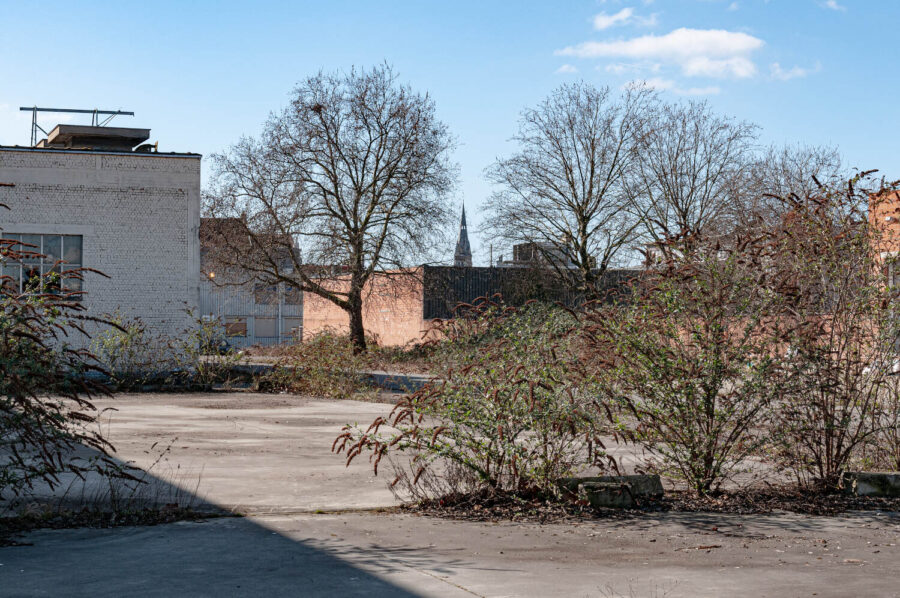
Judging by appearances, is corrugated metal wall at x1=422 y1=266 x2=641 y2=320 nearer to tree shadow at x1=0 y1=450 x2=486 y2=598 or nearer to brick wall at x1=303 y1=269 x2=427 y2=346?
brick wall at x1=303 y1=269 x2=427 y2=346

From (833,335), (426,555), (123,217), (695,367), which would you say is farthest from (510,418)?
(123,217)

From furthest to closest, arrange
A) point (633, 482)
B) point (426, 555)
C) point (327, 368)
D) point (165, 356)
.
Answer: point (165, 356), point (327, 368), point (633, 482), point (426, 555)

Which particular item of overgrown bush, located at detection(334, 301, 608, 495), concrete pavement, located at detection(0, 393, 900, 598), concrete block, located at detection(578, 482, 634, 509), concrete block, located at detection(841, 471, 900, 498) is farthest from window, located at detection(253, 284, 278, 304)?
concrete block, located at detection(841, 471, 900, 498)

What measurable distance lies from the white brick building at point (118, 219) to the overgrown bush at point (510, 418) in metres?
18.6

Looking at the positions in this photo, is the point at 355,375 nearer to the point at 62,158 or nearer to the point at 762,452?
the point at 62,158

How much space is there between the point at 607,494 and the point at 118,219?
2051cm

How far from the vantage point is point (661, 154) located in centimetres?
3753

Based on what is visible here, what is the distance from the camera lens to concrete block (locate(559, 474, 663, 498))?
8102mm

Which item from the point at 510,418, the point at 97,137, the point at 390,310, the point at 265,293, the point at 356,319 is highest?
the point at 97,137

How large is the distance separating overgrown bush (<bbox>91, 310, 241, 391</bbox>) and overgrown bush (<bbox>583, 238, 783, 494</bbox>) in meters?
17.0

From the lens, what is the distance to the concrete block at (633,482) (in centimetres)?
810

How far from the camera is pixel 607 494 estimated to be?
26.6 feet

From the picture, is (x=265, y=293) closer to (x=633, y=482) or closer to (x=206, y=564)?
(x=633, y=482)

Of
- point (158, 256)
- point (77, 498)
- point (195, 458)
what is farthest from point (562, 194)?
point (77, 498)
